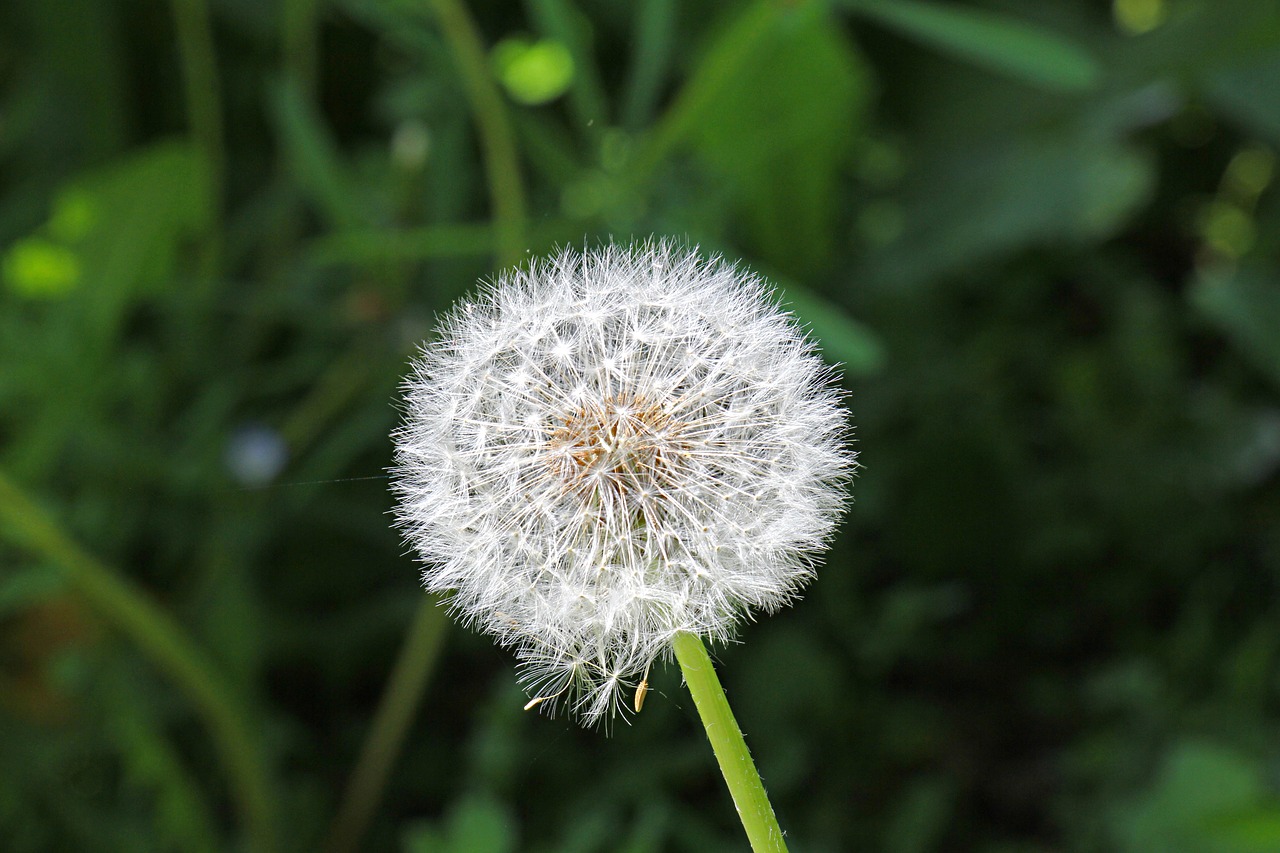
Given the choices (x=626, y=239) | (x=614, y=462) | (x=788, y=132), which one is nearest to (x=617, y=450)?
(x=614, y=462)

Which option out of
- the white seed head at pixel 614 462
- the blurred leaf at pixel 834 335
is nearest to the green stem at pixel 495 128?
Answer: the blurred leaf at pixel 834 335

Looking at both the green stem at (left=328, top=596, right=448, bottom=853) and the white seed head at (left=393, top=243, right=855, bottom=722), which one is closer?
the white seed head at (left=393, top=243, right=855, bottom=722)

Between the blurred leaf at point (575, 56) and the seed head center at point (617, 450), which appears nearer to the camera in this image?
the seed head center at point (617, 450)

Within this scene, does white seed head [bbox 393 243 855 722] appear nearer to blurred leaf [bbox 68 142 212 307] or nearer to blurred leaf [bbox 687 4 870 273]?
blurred leaf [bbox 687 4 870 273]

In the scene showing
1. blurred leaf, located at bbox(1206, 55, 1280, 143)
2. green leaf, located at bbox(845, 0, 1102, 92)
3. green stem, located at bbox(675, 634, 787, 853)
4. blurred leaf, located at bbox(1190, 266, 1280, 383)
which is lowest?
green stem, located at bbox(675, 634, 787, 853)

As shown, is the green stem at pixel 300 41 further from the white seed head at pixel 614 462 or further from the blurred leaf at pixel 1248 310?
the blurred leaf at pixel 1248 310

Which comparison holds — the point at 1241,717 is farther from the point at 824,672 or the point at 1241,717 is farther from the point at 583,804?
the point at 583,804

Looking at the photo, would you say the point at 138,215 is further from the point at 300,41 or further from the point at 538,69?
the point at 538,69

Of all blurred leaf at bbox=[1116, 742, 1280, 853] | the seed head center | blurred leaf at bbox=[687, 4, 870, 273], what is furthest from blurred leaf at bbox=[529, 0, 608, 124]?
blurred leaf at bbox=[1116, 742, 1280, 853]
